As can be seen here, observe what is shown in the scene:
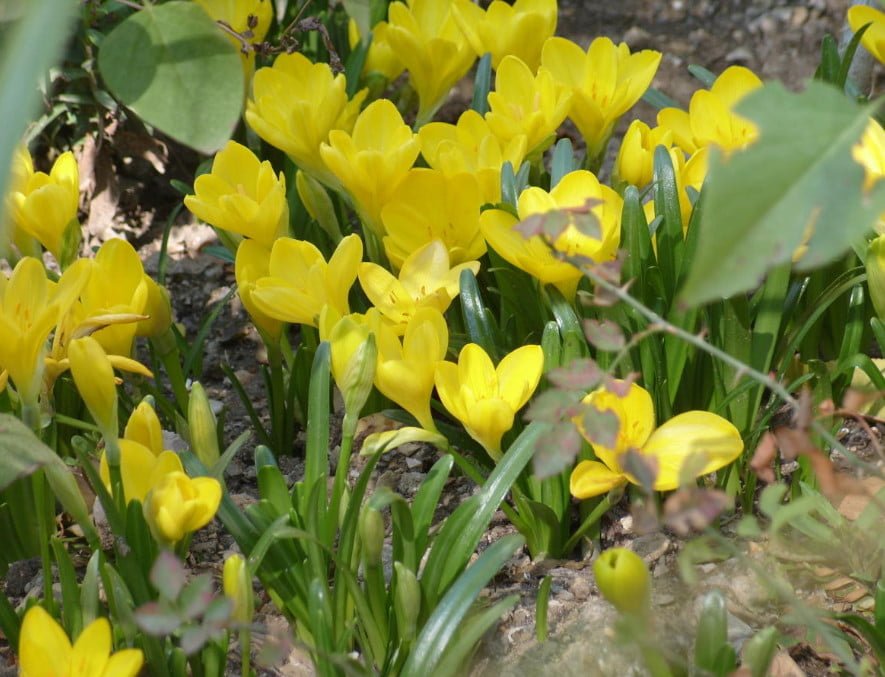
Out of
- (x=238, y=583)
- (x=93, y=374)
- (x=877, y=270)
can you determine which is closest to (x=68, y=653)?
(x=238, y=583)

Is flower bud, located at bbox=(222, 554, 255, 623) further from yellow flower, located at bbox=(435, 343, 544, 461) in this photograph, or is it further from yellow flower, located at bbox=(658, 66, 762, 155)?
yellow flower, located at bbox=(658, 66, 762, 155)

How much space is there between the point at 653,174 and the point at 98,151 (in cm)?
123

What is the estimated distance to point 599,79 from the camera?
1.80 meters

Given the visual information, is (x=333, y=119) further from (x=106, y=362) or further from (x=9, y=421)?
(x=9, y=421)

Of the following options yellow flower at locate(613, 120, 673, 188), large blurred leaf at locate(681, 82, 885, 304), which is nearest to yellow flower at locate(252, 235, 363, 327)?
yellow flower at locate(613, 120, 673, 188)

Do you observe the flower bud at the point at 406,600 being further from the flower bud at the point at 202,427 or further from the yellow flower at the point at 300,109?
the yellow flower at the point at 300,109

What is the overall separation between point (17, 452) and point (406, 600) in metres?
0.41

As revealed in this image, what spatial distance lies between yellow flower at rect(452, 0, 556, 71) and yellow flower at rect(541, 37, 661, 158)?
98 mm

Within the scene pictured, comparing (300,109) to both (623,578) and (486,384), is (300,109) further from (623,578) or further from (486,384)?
(623,578)

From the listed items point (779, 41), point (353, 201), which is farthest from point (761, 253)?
point (779, 41)

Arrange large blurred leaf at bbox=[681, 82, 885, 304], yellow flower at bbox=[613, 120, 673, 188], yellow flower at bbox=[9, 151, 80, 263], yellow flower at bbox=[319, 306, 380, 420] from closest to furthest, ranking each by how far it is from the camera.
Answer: large blurred leaf at bbox=[681, 82, 885, 304], yellow flower at bbox=[319, 306, 380, 420], yellow flower at bbox=[9, 151, 80, 263], yellow flower at bbox=[613, 120, 673, 188]

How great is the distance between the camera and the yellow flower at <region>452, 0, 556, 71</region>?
75.2 inches

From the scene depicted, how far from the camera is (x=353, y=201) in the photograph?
169cm

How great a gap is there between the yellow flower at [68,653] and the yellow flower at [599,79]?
110 cm
